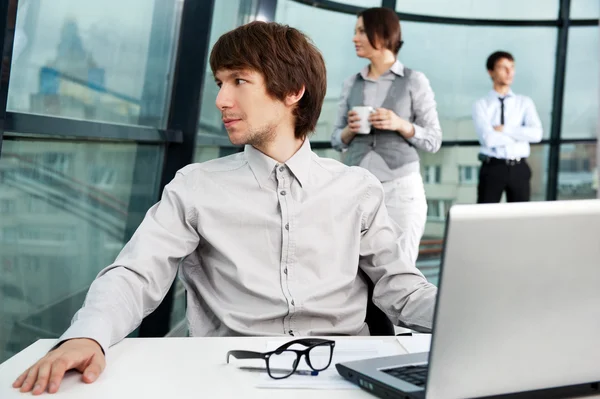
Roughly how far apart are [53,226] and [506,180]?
10.2 feet

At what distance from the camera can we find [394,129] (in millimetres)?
2988

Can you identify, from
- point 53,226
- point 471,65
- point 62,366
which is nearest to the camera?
point 62,366

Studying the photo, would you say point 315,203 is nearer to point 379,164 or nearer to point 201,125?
point 379,164

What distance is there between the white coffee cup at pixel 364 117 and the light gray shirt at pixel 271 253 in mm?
1327

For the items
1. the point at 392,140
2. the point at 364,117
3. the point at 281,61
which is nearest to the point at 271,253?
the point at 281,61

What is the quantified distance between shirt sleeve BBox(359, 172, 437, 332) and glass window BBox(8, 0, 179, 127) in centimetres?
116

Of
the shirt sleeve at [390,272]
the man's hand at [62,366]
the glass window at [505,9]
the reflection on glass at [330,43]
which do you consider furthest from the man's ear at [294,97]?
the glass window at [505,9]

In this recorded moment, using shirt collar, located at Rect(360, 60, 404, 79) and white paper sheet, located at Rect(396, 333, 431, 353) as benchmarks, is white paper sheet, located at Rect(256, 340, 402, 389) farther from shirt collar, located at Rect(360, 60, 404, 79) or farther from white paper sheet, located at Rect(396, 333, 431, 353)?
shirt collar, located at Rect(360, 60, 404, 79)

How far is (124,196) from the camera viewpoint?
3.19 metres

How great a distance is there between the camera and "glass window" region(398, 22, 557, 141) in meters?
6.38

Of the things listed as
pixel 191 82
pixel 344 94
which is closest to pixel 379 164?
pixel 344 94

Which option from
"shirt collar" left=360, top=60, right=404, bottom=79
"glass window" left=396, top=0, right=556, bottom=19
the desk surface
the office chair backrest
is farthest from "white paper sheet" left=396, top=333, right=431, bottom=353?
"glass window" left=396, top=0, right=556, bottom=19

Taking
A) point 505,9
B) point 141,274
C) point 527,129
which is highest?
point 505,9

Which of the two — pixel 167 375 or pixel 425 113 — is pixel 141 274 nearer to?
pixel 167 375
